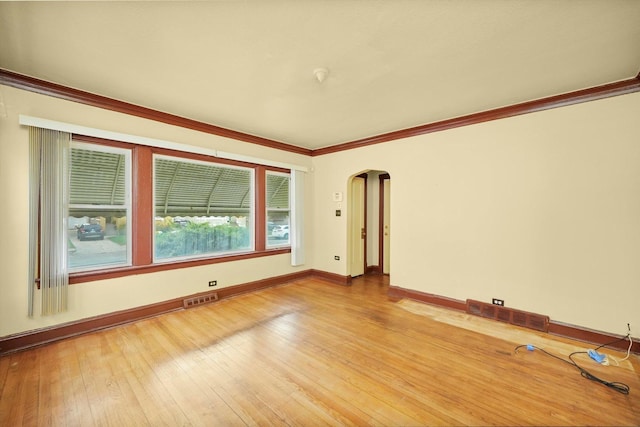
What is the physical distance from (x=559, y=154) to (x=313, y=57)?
2.94 metres

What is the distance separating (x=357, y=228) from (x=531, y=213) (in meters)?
2.92

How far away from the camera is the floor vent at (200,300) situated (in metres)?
3.62

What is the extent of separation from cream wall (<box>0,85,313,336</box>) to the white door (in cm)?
253

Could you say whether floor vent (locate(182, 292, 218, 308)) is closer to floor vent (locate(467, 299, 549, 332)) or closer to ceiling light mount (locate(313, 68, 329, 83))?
ceiling light mount (locate(313, 68, 329, 83))

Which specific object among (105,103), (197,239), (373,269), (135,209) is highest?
(105,103)

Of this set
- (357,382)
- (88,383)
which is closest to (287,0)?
(357,382)

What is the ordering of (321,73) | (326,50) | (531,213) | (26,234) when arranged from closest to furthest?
(326,50)
(321,73)
(26,234)
(531,213)

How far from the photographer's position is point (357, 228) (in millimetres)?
5363

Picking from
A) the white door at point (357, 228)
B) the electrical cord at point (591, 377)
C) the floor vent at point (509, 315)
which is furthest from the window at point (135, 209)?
the electrical cord at point (591, 377)

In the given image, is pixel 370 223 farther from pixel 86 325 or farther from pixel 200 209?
pixel 86 325

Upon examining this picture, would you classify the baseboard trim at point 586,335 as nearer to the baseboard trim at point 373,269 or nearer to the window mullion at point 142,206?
the baseboard trim at point 373,269

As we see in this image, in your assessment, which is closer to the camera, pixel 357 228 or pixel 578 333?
pixel 578 333

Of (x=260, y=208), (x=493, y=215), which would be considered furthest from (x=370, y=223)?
(x=493, y=215)

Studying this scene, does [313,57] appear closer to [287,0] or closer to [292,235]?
[287,0]
